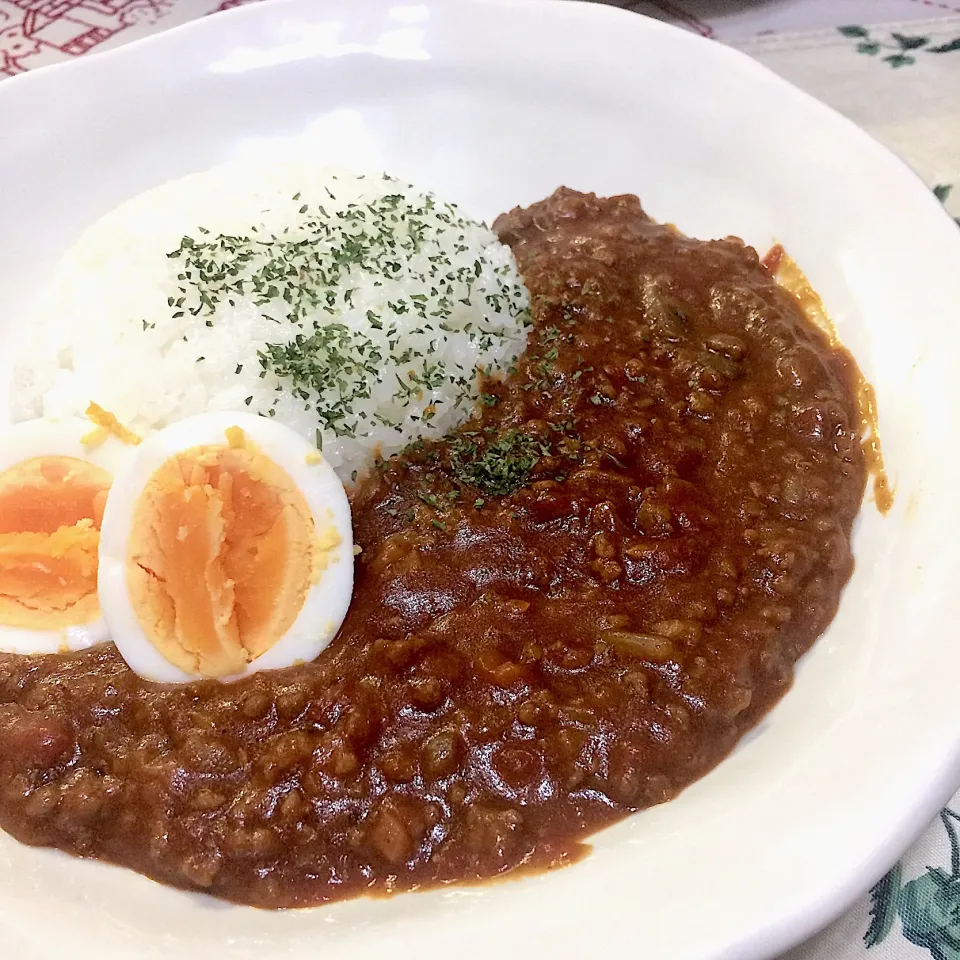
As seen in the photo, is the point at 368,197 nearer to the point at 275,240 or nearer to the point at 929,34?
the point at 275,240

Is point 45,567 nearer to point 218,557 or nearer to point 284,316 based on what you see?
point 218,557

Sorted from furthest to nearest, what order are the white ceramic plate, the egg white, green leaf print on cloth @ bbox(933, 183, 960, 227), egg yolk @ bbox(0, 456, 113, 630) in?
green leaf print on cloth @ bbox(933, 183, 960, 227)
the egg white
egg yolk @ bbox(0, 456, 113, 630)
the white ceramic plate

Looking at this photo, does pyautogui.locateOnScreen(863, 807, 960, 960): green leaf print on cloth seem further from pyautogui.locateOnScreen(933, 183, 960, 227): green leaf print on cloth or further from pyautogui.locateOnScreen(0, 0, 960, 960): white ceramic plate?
pyautogui.locateOnScreen(933, 183, 960, 227): green leaf print on cloth

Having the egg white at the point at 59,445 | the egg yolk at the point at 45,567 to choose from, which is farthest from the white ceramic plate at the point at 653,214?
the egg white at the point at 59,445

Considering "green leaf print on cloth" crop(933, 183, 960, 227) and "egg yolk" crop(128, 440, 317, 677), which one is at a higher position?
"green leaf print on cloth" crop(933, 183, 960, 227)

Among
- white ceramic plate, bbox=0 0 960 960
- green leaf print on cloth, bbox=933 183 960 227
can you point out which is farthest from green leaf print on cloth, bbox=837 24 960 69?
white ceramic plate, bbox=0 0 960 960

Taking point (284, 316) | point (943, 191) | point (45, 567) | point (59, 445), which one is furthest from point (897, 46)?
point (45, 567)
